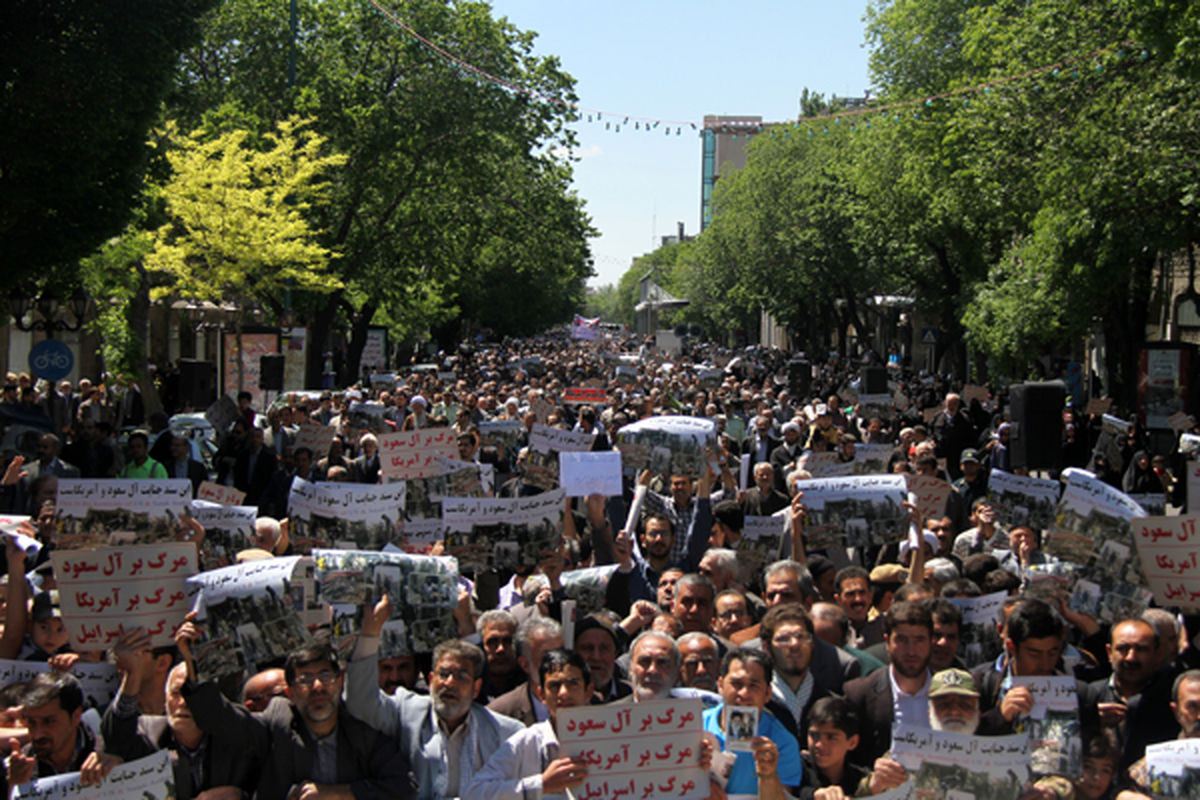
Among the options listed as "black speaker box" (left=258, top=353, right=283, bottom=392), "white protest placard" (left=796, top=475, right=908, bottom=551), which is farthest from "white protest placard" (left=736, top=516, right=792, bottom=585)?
"black speaker box" (left=258, top=353, right=283, bottom=392)

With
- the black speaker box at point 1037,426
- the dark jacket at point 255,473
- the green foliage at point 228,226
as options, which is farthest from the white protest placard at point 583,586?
the green foliage at point 228,226

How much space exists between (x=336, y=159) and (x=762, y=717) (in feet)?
88.2

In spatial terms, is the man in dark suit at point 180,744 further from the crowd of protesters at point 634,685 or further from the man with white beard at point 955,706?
the man with white beard at point 955,706

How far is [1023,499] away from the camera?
29.0ft

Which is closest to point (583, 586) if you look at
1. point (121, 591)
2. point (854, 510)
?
point (854, 510)

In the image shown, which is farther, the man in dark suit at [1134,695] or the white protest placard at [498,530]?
the white protest placard at [498,530]

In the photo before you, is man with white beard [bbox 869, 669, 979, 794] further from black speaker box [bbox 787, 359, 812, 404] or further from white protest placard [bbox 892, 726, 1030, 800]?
black speaker box [bbox 787, 359, 812, 404]

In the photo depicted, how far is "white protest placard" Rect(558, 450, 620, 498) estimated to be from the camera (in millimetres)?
8938

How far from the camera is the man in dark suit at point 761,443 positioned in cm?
1489

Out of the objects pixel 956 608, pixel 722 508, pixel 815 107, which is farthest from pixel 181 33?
pixel 815 107

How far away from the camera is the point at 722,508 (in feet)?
29.6

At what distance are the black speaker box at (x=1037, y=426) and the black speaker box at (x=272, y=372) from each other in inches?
474

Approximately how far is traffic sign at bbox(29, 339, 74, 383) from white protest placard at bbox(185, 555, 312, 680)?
45.1ft

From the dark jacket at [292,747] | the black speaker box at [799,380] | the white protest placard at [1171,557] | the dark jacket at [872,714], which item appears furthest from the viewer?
the black speaker box at [799,380]
